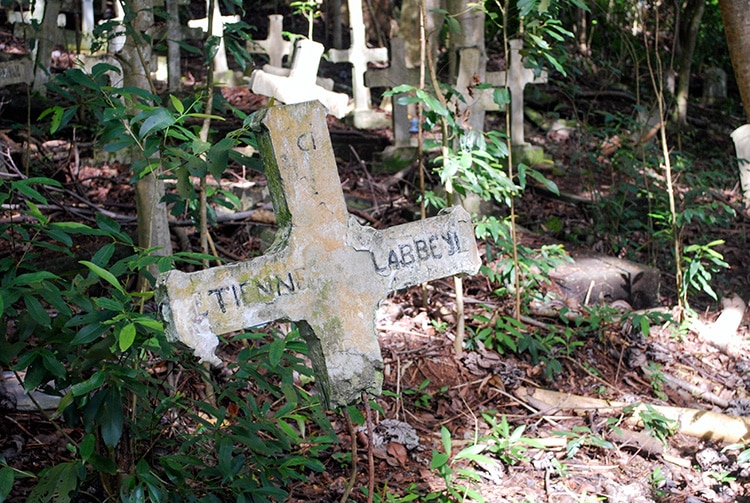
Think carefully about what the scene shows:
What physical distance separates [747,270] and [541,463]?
163 inches

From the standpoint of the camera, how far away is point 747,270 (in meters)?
6.97

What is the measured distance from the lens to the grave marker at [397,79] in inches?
290

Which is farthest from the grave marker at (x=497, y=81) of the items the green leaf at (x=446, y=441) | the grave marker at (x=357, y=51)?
the green leaf at (x=446, y=441)

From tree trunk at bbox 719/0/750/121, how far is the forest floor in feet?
5.25

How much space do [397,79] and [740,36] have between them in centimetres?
331

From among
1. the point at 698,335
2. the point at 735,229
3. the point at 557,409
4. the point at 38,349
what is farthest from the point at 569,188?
the point at 38,349

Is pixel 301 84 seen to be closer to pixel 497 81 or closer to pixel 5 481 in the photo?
pixel 497 81

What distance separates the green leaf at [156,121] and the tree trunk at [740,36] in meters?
3.66

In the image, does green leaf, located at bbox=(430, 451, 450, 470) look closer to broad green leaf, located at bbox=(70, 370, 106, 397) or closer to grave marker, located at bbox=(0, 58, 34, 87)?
broad green leaf, located at bbox=(70, 370, 106, 397)

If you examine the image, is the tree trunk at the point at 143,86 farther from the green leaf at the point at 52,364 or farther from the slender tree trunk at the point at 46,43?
the slender tree trunk at the point at 46,43

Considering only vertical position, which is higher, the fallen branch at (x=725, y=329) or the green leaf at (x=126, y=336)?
the green leaf at (x=126, y=336)

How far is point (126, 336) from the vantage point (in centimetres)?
213

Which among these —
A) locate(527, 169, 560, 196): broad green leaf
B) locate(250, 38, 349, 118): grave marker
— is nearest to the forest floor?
locate(527, 169, 560, 196): broad green leaf

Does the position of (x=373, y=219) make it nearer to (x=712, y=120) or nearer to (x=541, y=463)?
(x=541, y=463)
